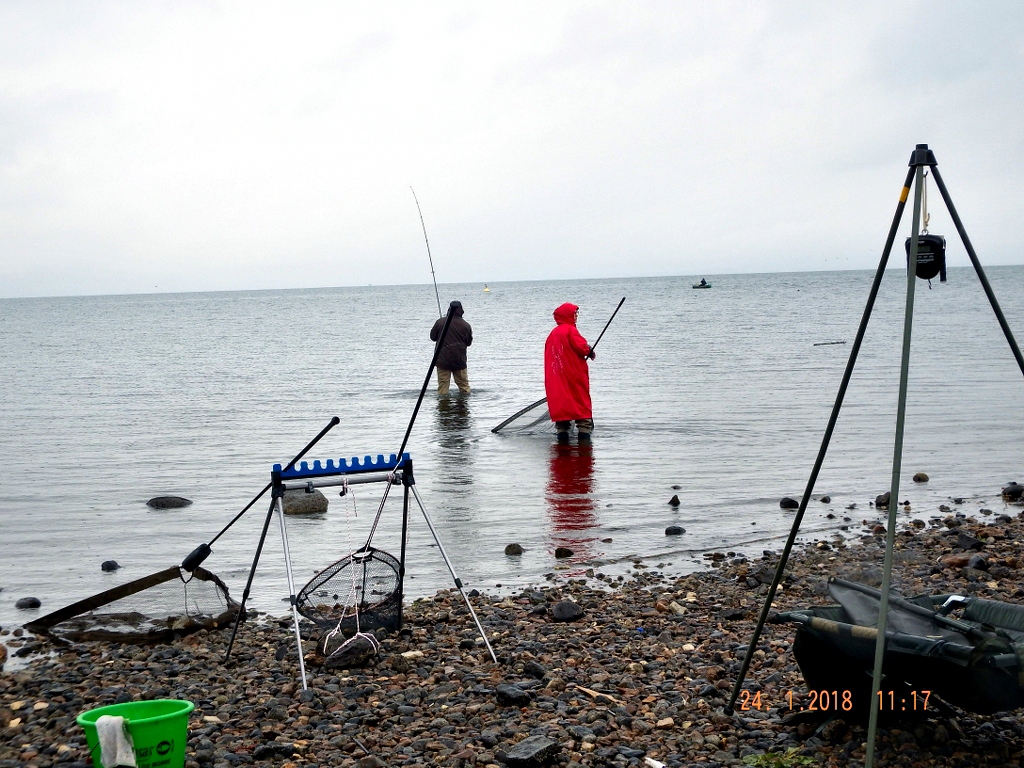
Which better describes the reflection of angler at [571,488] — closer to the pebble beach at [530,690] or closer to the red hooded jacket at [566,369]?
the red hooded jacket at [566,369]

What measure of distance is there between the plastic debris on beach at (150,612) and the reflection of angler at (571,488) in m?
3.65

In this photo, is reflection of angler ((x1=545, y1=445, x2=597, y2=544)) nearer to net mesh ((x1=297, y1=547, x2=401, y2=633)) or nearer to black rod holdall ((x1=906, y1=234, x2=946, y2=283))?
net mesh ((x1=297, y1=547, x2=401, y2=633))

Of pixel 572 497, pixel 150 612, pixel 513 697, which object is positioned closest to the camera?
pixel 513 697

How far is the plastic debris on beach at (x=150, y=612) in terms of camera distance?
626 centimetres

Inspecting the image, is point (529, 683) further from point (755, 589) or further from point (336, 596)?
point (755, 589)

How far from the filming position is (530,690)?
4.96 m

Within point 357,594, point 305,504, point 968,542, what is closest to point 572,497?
point 305,504

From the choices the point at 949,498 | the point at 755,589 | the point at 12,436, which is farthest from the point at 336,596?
the point at 12,436

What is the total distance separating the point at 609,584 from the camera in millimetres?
7531

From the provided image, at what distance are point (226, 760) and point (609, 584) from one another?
12.6ft

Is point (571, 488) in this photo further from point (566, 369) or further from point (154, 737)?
point (154, 737)

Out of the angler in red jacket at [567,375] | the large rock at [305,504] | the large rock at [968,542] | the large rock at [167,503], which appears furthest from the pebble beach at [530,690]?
the angler in red jacket at [567,375]

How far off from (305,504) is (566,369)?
15.1 ft
